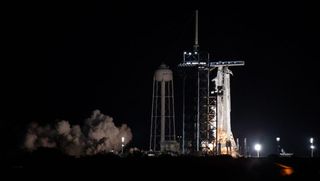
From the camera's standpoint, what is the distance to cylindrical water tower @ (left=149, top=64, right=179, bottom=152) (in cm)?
7988

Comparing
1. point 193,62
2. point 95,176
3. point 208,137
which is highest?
point 193,62

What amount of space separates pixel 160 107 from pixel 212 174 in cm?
5304

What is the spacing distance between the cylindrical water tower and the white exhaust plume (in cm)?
→ 610

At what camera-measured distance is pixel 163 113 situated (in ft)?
263

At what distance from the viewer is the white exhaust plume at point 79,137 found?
74.1 metres

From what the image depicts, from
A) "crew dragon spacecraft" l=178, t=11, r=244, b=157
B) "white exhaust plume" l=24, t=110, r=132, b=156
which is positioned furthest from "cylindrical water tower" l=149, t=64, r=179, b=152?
"white exhaust plume" l=24, t=110, r=132, b=156

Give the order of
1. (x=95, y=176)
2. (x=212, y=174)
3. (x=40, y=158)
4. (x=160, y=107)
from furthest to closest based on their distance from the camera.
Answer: (x=160, y=107) → (x=40, y=158) → (x=212, y=174) → (x=95, y=176)

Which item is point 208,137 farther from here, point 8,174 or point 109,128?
point 8,174

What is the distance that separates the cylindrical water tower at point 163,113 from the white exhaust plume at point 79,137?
6.10 m

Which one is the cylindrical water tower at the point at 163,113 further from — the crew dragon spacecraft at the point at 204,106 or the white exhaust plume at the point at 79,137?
the white exhaust plume at the point at 79,137

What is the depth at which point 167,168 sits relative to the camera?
35219 mm

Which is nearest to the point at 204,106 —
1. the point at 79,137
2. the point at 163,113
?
the point at 163,113

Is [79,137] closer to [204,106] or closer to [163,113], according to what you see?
[163,113]

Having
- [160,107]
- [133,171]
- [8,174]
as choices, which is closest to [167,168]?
[133,171]
